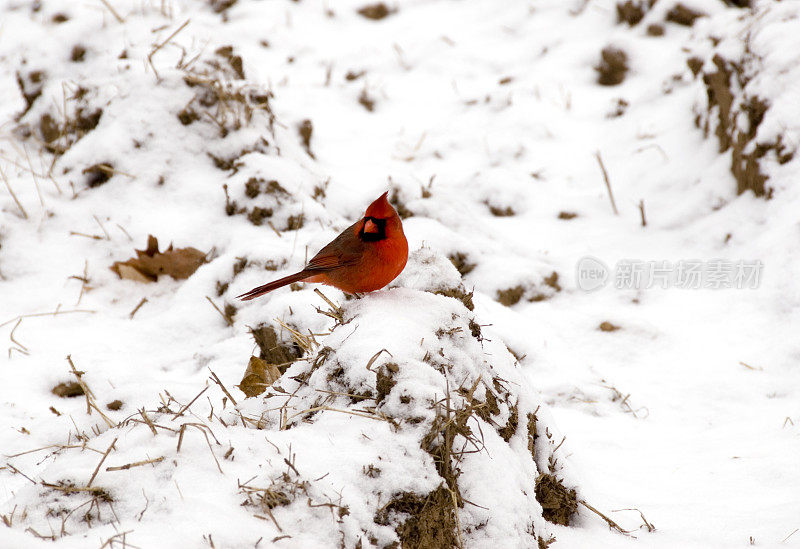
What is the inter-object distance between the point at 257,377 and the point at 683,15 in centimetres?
578

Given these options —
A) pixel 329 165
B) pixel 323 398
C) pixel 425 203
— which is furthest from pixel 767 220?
pixel 323 398

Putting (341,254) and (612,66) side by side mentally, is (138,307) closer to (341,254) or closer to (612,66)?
(341,254)

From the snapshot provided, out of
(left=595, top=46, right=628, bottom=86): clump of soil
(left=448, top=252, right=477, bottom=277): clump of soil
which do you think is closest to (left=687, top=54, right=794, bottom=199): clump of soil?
(left=595, top=46, right=628, bottom=86): clump of soil

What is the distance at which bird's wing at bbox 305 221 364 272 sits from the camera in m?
2.78

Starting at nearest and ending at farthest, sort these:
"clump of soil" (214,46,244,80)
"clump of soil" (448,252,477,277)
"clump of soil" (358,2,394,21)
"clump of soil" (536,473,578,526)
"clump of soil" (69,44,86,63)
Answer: "clump of soil" (536,473,578,526), "clump of soil" (448,252,477,277), "clump of soil" (214,46,244,80), "clump of soil" (69,44,86,63), "clump of soil" (358,2,394,21)

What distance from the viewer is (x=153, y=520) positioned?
1.81 metres

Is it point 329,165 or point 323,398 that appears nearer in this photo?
point 323,398

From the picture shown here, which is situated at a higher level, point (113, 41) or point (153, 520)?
point (153, 520)

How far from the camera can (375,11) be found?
325 inches

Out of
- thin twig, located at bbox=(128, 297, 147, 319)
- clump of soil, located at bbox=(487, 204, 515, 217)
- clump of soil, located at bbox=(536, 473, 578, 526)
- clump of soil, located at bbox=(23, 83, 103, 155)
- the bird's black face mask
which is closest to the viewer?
clump of soil, located at bbox=(536, 473, 578, 526)

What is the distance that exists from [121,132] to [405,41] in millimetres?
3874

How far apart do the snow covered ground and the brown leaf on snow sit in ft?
0.25

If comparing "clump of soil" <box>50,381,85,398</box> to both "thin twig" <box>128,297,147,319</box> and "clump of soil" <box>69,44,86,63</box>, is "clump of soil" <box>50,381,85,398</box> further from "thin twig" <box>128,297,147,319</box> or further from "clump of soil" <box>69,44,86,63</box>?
"clump of soil" <box>69,44,86,63</box>

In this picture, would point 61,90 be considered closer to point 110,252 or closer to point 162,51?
point 162,51
